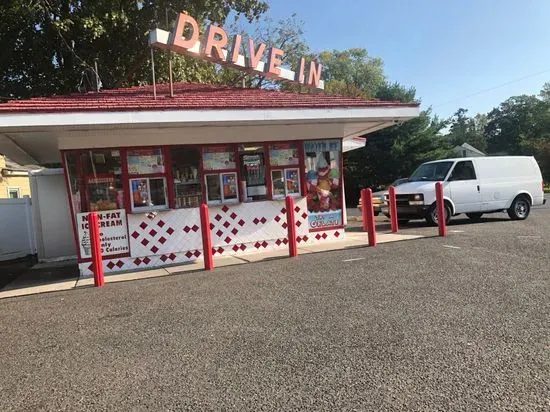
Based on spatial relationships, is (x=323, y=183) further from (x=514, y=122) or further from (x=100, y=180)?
(x=514, y=122)

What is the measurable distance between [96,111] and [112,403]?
21.3 feet

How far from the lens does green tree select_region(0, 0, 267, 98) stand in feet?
54.6

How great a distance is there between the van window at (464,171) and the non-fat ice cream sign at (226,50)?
5.10 meters

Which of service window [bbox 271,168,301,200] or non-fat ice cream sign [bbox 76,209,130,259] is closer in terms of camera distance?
non-fat ice cream sign [bbox 76,209,130,259]

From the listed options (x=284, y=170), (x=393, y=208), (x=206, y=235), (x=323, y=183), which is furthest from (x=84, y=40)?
(x=393, y=208)

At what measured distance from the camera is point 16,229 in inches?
621

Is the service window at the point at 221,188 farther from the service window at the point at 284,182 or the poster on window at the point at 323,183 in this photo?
the poster on window at the point at 323,183

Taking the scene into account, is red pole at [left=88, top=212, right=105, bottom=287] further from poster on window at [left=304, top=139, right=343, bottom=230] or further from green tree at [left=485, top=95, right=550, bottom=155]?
green tree at [left=485, top=95, right=550, bottom=155]

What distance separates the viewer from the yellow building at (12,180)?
2205 cm

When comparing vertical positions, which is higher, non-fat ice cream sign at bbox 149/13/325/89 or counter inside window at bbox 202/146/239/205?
non-fat ice cream sign at bbox 149/13/325/89

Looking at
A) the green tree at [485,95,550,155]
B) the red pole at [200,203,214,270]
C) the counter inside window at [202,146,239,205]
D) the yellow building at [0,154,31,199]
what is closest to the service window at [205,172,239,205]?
the counter inside window at [202,146,239,205]

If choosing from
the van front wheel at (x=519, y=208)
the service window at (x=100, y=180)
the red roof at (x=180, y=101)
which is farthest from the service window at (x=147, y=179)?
the van front wheel at (x=519, y=208)

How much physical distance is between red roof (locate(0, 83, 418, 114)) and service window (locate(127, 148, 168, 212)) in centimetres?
119

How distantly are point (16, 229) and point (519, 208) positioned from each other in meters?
16.1
